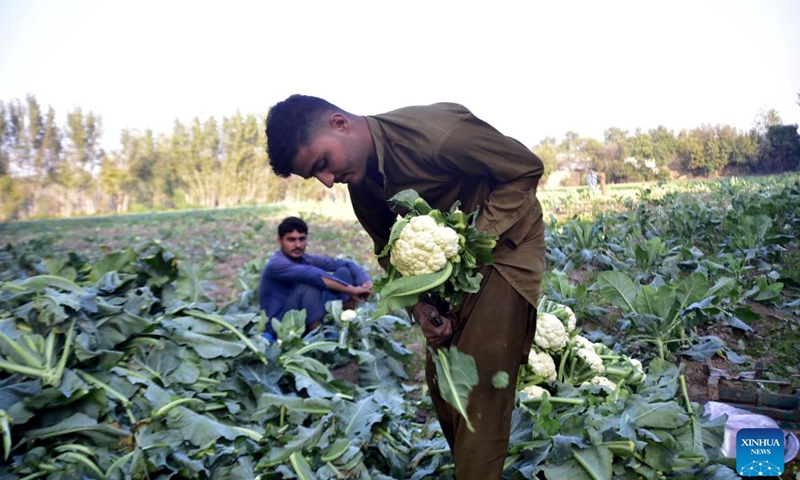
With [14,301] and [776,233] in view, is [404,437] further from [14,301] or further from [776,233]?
[776,233]

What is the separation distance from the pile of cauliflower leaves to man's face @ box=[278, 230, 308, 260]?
301cm

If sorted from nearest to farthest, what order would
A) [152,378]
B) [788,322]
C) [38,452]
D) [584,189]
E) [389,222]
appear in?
1. [389,222]
2. [38,452]
3. [152,378]
4. [788,322]
5. [584,189]


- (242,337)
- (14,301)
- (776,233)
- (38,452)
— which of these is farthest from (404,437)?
(776,233)

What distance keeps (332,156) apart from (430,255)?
42 centimetres

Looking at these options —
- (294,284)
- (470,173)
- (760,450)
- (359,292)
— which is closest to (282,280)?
(294,284)

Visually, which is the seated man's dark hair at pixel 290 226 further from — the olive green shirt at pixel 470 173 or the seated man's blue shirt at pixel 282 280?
the olive green shirt at pixel 470 173

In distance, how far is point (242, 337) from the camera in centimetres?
310

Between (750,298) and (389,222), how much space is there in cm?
351

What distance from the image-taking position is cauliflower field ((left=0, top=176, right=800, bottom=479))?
2.14 meters

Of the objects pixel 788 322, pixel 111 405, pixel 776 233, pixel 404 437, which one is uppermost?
pixel 776 233

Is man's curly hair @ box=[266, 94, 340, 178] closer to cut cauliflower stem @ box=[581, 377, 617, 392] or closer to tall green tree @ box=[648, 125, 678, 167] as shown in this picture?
cut cauliflower stem @ box=[581, 377, 617, 392]

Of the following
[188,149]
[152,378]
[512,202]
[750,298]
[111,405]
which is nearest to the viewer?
[512,202]

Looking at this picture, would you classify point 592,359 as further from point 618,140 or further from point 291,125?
point 618,140

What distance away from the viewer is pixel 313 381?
307 centimetres
